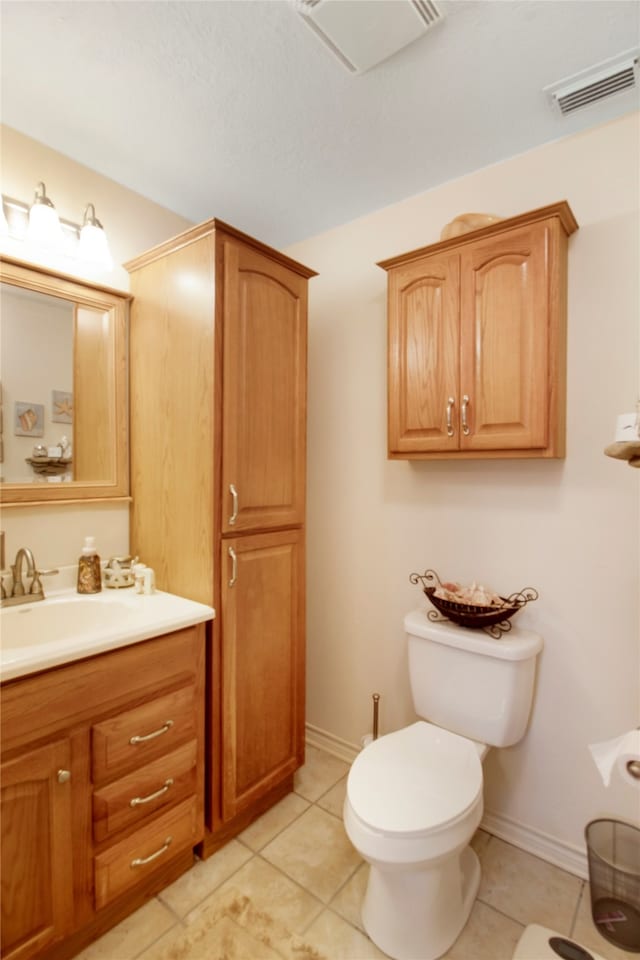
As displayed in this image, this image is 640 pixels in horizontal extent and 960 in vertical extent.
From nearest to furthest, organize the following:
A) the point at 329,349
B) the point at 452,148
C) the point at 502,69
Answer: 1. the point at 502,69
2. the point at 452,148
3. the point at 329,349

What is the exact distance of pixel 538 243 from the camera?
1.45 metres

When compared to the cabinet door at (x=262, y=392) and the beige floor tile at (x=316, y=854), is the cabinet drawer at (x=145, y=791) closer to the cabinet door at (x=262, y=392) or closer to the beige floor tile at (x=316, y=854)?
the beige floor tile at (x=316, y=854)

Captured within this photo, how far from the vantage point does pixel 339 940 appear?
4.33ft

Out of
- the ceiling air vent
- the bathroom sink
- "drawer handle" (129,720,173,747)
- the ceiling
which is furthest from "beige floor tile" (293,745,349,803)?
the ceiling air vent

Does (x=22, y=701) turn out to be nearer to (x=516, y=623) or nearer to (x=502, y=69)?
(x=516, y=623)

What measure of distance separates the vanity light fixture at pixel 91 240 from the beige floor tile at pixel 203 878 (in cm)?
217

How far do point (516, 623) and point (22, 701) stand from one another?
60.8 inches

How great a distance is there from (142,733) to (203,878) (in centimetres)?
60

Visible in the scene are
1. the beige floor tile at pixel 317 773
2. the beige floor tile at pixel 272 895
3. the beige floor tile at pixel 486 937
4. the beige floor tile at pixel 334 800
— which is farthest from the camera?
the beige floor tile at pixel 317 773

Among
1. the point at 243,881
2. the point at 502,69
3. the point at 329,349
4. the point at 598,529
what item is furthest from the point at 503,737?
the point at 502,69

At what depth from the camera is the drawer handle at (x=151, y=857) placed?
133 centimetres

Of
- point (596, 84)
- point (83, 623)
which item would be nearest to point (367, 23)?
point (596, 84)

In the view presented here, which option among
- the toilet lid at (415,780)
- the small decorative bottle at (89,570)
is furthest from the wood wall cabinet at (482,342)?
the small decorative bottle at (89,570)

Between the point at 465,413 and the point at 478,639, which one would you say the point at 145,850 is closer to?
the point at 478,639
